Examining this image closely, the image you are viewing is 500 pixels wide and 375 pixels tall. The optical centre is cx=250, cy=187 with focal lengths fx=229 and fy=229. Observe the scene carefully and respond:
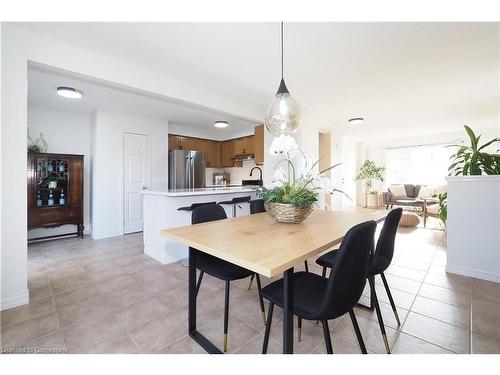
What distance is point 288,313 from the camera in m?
1.03

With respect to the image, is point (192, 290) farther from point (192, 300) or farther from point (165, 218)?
point (165, 218)

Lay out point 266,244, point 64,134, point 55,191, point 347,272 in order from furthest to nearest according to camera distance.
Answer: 1. point 64,134
2. point 55,191
3. point 266,244
4. point 347,272

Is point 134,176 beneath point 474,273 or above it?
above

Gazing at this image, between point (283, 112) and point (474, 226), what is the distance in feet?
8.10

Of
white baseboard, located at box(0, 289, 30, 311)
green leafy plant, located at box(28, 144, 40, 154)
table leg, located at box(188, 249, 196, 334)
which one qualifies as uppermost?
green leafy plant, located at box(28, 144, 40, 154)

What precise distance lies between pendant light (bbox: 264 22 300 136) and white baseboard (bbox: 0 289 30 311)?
8.43ft

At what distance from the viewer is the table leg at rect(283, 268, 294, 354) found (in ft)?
3.35

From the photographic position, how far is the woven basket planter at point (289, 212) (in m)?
1.66

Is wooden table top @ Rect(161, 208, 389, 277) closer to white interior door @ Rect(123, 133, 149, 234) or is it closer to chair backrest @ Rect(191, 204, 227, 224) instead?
chair backrest @ Rect(191, 204, 227, 224)

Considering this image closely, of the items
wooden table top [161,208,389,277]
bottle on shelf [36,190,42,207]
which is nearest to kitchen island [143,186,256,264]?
wooden table top [161,208,389,277]

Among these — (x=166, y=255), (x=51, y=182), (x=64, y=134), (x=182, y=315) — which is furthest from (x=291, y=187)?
(x=64, y=134)

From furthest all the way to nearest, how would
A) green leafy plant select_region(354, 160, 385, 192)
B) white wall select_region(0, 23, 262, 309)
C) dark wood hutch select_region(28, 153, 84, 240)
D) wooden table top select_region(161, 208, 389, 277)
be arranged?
green leafy plant select_region(354, 160, 385, 192) < dark wood hutch select_region(28, 153, 84, 240) < white wall select_region(0, 23, 262, 309) < wooden table top select_region(161, 208, 389, 277)

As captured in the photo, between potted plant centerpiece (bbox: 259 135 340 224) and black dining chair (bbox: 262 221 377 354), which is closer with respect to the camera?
black dining chair (bbox: 262 221 377 354)

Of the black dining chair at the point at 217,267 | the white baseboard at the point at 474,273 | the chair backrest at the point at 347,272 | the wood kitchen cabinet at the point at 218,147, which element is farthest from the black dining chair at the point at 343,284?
the wood kitchen cabinet at the point at 218,147
